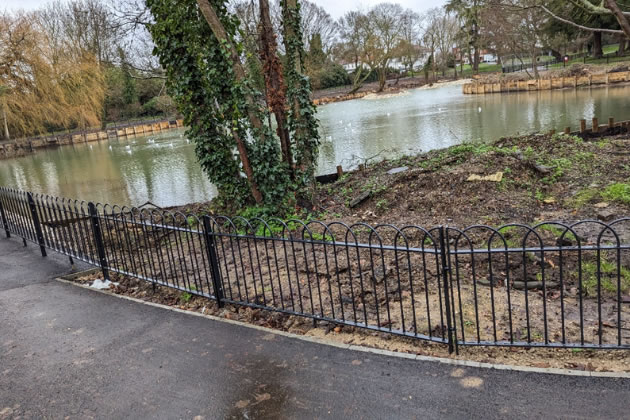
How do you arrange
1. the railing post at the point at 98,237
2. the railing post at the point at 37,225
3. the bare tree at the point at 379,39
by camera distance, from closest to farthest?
the railing post at the point at 98,237
the railing post at the point at 37,225
the bare tree at the point at 379,39

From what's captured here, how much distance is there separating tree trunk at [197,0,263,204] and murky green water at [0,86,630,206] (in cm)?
624

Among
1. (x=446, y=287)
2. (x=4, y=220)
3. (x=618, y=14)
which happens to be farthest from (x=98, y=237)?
(x=618, y=14)

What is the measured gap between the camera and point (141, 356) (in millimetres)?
4754

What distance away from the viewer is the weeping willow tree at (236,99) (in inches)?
360

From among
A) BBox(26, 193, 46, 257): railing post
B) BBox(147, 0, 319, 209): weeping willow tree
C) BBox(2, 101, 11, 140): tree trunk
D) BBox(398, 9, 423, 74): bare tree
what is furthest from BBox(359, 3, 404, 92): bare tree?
BBox(26, 193, 46, 257): railing post

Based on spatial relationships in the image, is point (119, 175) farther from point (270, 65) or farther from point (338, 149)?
point (270, 65)

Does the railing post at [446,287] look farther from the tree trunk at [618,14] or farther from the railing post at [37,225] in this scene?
the railing post at [37,225]

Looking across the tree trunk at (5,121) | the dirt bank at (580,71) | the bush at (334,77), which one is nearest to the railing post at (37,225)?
the tree trunk at (5,121)

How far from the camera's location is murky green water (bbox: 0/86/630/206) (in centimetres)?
1919

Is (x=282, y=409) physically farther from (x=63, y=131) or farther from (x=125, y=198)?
(x=63, y=131)

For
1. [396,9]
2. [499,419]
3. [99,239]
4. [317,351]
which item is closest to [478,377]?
[499,419]

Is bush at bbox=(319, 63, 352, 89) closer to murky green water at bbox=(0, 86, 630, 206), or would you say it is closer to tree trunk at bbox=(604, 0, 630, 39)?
murky green water at bbox=(0, 86, 630, 206)

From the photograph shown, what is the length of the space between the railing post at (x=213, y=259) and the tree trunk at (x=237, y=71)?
429 centimetres

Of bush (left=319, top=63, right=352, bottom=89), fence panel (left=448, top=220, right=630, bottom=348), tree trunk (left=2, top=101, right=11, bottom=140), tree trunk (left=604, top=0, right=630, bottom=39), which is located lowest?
fence panel (left=448, top=220, right=630, bottom=348)
